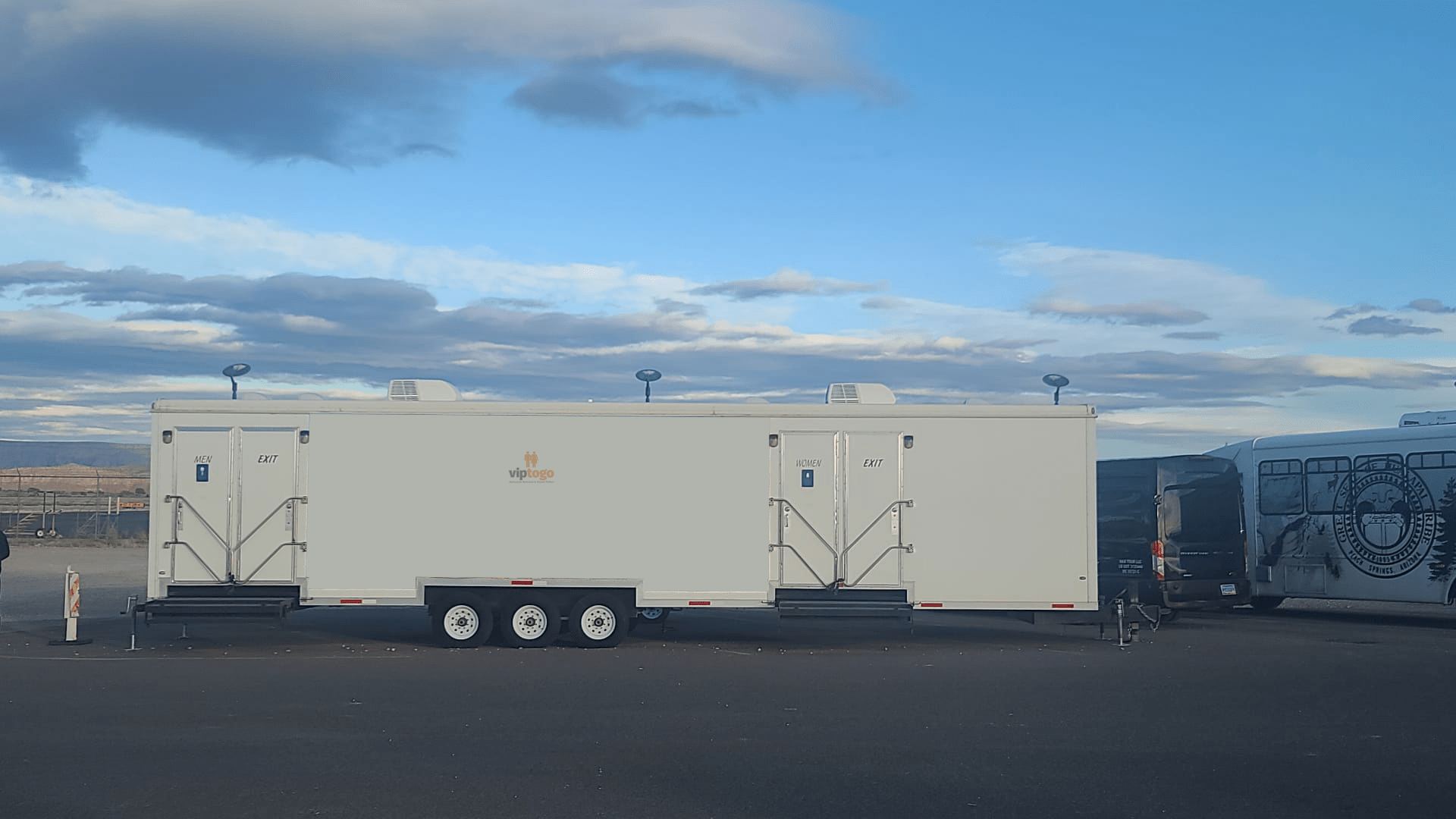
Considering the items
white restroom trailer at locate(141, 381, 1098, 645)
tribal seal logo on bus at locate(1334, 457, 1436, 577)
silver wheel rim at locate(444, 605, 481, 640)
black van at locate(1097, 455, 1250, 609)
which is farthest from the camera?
tribal seal logo on bus at locate(1334, 457, 1436, 577)

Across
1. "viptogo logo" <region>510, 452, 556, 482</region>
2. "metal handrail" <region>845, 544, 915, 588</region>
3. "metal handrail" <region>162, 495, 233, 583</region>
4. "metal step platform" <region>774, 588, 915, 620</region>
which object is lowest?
"metal step platform" <region>774, 588, 915, 620</region>

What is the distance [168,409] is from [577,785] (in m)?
10.7

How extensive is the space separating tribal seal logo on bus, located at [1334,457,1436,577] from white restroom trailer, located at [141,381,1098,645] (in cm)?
664

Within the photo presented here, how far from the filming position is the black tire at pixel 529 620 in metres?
16.8

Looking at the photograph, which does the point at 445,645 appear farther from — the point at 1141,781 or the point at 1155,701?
the point at 1141,781

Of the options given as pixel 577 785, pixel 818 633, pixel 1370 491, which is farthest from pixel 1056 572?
pixel 577 785

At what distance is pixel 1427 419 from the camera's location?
21594 millimetres

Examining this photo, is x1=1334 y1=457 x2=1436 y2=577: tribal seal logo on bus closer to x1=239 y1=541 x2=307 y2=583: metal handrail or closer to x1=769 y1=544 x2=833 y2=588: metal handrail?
x1=769 y1=544 x2=833 y2=588: metal handrail

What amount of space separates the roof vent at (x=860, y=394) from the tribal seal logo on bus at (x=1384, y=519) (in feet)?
29.2

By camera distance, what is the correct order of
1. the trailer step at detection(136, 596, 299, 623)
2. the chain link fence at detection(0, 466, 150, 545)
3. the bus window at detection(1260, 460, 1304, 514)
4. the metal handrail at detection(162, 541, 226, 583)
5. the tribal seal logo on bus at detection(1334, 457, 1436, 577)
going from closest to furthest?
the trailer step at detection(136, 596, 299, 623)
the metal handrail at detection(162, 541, 226, 583)
the tribal seal logo on bus at detection(1334, 457, 1436, 577)
the bus window at detection(1260, 460, 1304, 514)
the chain link fence at detection(0, 466, 150, 545)

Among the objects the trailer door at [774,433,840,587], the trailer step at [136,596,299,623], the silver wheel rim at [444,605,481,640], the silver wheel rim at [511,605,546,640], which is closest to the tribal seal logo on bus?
the trailer door at [774,433,840,587]

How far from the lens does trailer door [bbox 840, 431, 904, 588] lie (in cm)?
1692

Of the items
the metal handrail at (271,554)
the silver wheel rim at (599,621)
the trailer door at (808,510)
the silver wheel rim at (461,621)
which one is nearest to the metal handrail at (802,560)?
the trailer door at (808,510)

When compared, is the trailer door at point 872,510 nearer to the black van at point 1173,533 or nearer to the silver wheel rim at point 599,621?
the silver wheel rim at point 599,621
